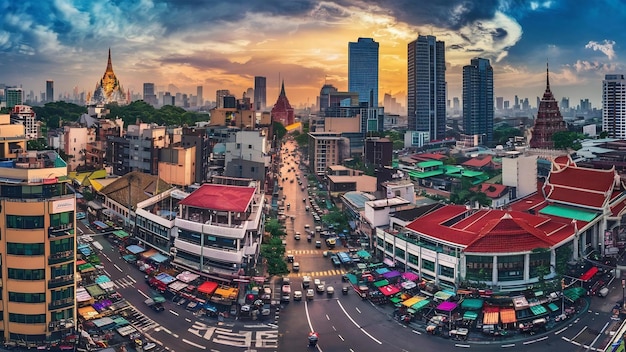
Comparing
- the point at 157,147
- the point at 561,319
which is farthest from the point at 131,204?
the point at 561,319

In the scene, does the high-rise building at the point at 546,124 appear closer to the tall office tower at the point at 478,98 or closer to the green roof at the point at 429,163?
the green roof at the point at 429,163

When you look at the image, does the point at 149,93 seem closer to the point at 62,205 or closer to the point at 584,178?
the point at 584,178

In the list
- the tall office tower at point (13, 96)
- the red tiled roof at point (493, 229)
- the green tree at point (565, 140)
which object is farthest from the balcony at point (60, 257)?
the tall office tower at point (13, 96)

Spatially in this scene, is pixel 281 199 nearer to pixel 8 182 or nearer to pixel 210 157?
pixel 210 157

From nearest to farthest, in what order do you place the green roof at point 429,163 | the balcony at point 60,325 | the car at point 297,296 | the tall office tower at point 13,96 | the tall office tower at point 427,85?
the balcony at point 60,325 → the car at point 297,296 → the green roof at point 429,163 → the tall office tower at point 427,85 → the tall office tower at point 13,96

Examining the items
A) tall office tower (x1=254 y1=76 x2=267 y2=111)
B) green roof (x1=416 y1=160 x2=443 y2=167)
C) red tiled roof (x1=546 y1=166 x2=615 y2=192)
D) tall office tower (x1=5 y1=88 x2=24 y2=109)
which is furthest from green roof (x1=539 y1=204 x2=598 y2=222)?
tall office tower (x1=254 y1=76 x2=267 y2=111)

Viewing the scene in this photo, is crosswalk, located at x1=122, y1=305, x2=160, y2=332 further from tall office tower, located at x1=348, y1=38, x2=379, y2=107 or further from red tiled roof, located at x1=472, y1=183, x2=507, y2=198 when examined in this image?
tall office tower, located at x1=348, y1=38, x2=379, y2=107

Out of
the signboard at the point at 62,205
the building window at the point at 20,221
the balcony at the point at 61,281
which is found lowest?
the balcony at the point at 61,281
